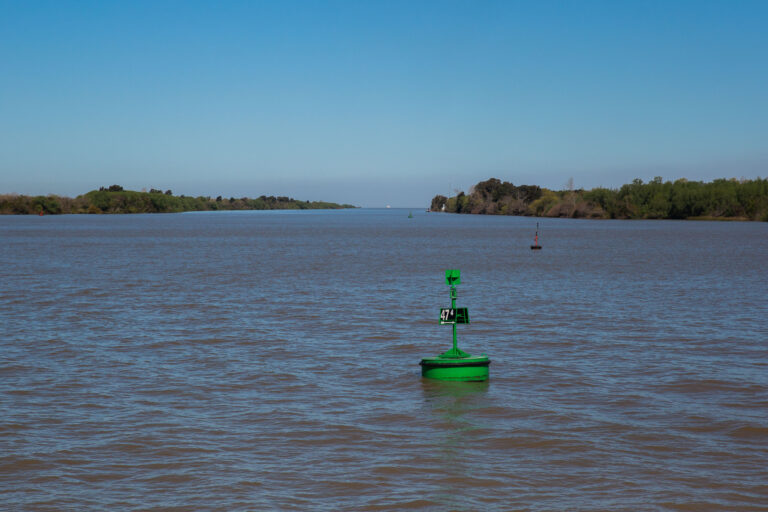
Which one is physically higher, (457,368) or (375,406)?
(457,368)

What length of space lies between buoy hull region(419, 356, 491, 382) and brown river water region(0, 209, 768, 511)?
264 mm

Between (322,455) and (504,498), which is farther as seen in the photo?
(322,455)

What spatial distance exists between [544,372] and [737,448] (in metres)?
5.77

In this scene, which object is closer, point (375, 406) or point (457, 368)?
point (375, 406)

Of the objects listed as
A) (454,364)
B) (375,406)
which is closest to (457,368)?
(454,364)

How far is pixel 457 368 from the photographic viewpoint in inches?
629

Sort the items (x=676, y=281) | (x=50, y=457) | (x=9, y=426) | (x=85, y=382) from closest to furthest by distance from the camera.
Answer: (x=50, y=457) → (x=9, y=426) → (x=85, y=382) → (x=676, y=281)

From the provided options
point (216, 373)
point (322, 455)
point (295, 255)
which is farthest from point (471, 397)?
point (295, 255)

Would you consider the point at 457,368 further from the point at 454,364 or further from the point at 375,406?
the point at 375,406

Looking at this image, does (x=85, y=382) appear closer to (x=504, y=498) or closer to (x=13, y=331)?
(x=13, y=331)

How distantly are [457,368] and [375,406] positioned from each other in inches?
95.1

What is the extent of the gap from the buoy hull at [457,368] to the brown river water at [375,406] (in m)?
0.26

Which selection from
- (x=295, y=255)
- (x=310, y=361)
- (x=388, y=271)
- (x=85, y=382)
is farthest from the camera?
(x=295, y=255)

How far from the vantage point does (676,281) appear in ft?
135
